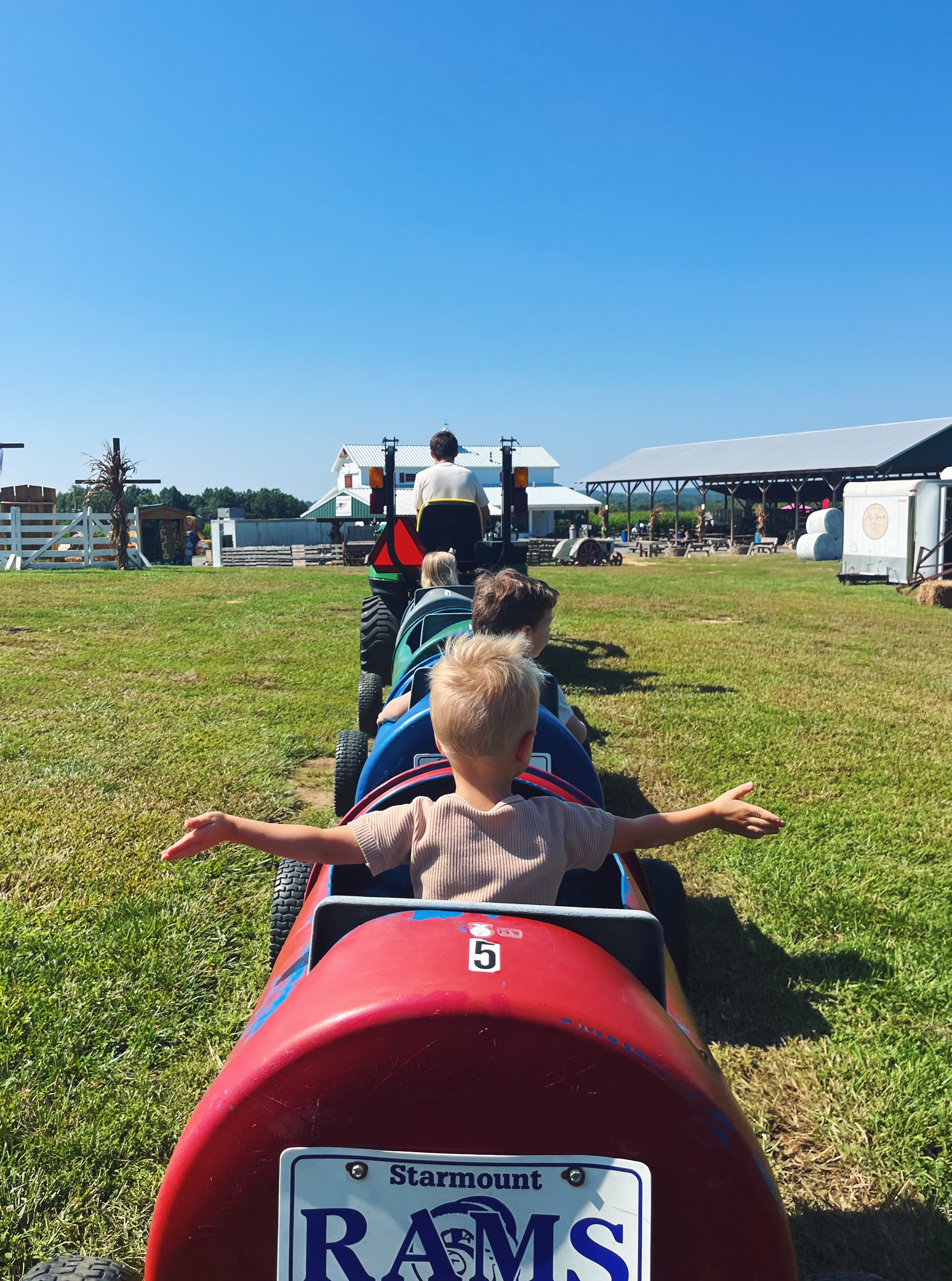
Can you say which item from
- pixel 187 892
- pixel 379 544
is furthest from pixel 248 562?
pixel 187 892

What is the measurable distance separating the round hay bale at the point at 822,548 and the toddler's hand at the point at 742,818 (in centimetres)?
3110

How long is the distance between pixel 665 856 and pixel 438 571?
2807mm

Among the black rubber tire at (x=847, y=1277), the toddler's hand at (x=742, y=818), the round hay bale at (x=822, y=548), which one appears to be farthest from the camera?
the round hay bale at (x=822, y=548)

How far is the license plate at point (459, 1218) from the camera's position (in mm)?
1342

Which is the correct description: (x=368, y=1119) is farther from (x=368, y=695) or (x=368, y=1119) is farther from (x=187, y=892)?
(x=368, y=695)

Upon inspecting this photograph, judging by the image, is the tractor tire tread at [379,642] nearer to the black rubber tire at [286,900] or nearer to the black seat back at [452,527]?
the black seat back at [452,527]

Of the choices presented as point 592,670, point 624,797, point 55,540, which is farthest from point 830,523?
point 624,797

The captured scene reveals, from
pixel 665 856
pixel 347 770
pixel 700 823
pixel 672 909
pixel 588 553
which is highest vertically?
pixel 588 553

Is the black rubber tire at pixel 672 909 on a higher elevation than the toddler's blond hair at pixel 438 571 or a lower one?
lower

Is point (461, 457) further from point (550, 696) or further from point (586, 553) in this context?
point (550, 696)

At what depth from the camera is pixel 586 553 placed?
30766 mm

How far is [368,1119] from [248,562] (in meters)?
35.1

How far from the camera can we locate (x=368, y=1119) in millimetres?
1339

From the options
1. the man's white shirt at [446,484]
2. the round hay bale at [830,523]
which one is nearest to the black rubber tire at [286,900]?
the man's white shirt at [446,484]
